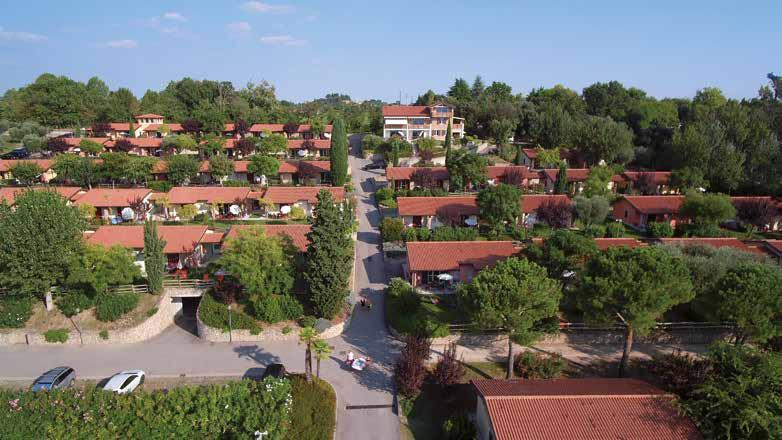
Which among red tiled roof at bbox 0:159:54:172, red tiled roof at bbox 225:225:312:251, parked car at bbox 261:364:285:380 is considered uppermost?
red tiled roof at bbox 0:159:54:172

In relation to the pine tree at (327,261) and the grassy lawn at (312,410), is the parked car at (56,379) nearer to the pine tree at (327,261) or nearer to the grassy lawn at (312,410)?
the grassy lawn at (312,410)

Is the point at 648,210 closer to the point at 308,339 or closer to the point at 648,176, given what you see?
the point at 648,176

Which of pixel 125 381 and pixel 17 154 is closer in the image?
pixel 125 381

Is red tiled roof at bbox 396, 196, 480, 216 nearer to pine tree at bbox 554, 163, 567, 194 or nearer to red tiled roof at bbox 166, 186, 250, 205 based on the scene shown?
pine tree at bbox 554, 163, 567, 194

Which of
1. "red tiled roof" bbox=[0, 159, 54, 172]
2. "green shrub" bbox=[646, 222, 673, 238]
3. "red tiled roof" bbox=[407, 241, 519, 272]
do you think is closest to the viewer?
"red tiled roof" bbox=[407, 241, 519, 272]

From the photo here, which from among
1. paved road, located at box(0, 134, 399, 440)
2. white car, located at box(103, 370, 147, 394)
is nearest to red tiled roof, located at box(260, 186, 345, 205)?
paved road, located at box(0, 134, 399, 440)

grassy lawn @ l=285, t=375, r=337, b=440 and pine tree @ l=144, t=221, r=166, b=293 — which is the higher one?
→ pine tree @ l=144, t=221, r=166, b=293

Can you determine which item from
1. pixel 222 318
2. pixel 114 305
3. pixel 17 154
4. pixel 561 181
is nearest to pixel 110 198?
pixel 114 305
